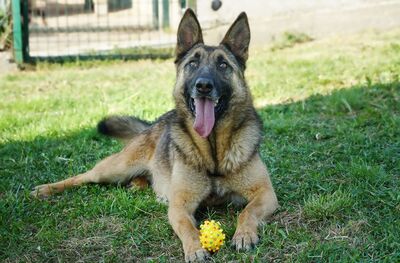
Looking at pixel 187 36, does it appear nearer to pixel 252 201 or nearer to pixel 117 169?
pixel 117 169

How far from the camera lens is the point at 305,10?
34.8ft

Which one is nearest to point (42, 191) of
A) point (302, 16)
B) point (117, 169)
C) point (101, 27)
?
point (117, 169)

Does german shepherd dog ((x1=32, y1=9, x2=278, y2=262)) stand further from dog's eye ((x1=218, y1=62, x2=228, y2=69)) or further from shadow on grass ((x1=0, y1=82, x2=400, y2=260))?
shadow on grass ((x1=0, y1=82, x2=400, y2=260))

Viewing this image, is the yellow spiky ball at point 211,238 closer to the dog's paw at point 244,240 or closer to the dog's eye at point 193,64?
the dog's paw at point 244,240

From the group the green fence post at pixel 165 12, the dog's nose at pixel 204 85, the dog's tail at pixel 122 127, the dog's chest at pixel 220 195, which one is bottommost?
the dog's chest at pixel 220 195

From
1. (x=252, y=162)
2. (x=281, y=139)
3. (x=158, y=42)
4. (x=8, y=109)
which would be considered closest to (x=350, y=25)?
(x=158, y=42)

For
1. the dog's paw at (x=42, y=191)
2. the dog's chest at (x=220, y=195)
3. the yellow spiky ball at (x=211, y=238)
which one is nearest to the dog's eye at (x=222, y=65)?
the dog's chest at (x=220, y=195)

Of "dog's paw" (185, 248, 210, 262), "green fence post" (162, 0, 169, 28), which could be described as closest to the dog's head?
"dog's paw" (185, 248, 210, 262)

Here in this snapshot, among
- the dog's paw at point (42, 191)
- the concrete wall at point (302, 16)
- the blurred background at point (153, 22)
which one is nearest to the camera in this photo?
the dog's paw at point (42, 191)

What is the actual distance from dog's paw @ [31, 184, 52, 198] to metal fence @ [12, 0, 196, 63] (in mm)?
5872

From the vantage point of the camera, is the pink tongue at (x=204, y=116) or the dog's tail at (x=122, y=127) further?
the dog's tail at (x=122, y=127)

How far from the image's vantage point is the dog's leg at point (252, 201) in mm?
3424

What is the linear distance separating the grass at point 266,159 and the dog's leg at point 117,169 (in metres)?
0.10

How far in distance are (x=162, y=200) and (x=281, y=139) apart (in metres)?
1.79
